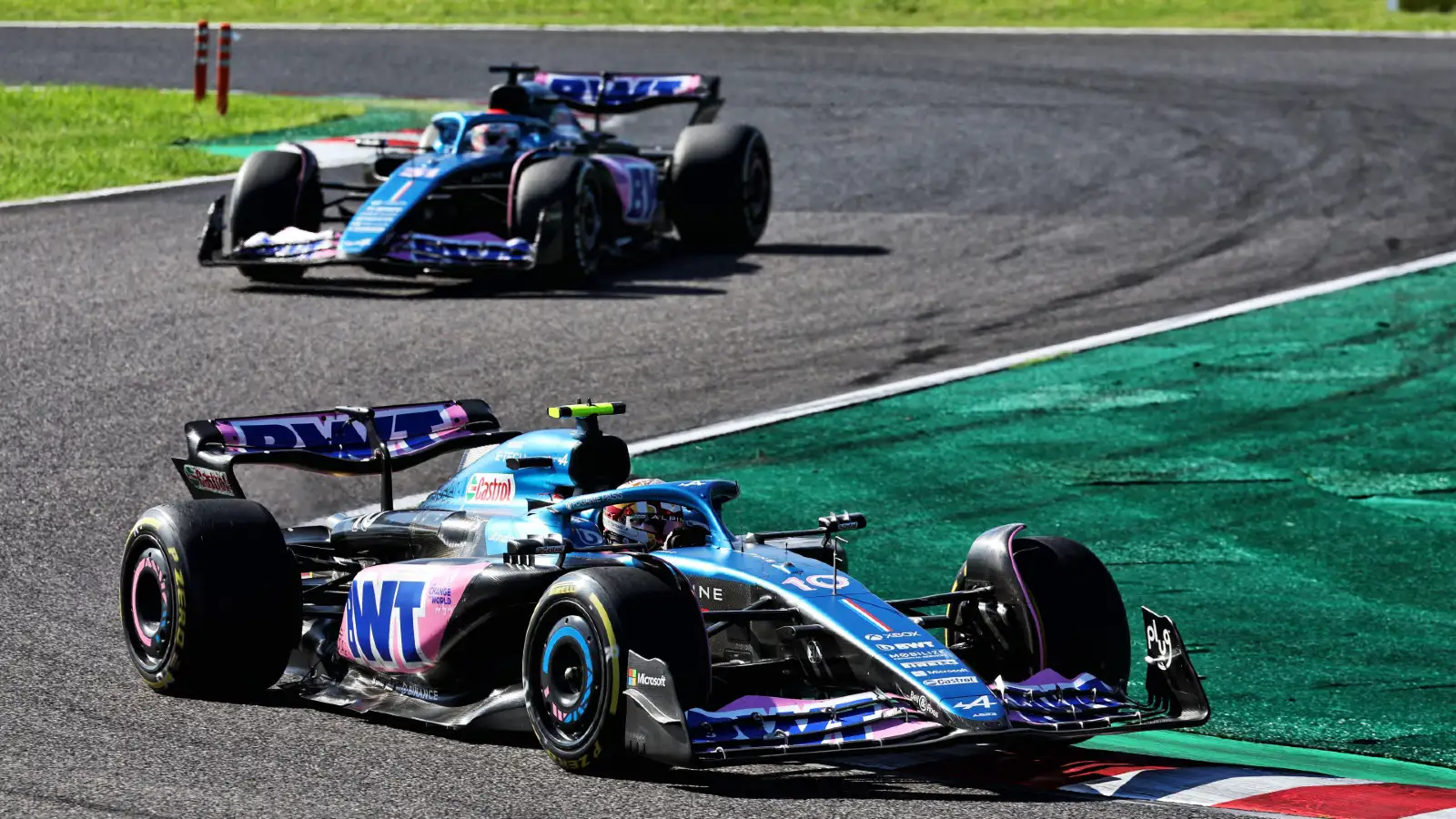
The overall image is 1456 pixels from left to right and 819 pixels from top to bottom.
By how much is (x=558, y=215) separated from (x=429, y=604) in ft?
30.3

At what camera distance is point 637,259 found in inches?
736

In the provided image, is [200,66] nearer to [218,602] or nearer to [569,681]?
[218,602]

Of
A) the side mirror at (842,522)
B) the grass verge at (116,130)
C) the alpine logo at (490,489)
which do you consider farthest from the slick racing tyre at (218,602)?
the grass verge at (116,130)

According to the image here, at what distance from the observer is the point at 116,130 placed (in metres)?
25.0

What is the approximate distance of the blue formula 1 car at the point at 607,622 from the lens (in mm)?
6668

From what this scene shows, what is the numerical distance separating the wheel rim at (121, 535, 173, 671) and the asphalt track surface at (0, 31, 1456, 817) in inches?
6.2

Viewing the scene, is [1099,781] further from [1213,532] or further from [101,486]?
[101,486]

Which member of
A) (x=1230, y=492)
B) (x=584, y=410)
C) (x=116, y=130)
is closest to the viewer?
(x=584, y=410)

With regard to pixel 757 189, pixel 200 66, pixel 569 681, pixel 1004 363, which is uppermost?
pixel 569 681

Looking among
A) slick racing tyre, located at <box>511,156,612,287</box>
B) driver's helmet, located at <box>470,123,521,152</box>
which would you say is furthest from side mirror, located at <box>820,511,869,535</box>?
driver's helmet, located at <box>470,123,521,152</box>

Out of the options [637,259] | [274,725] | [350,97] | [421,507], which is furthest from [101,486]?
[350,97]

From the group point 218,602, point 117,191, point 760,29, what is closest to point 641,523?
point 218,602

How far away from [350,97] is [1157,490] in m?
19.1

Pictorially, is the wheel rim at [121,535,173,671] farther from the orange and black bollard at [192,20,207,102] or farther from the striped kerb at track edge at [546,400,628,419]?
the orange and black bollard at [192,20,207,102]
